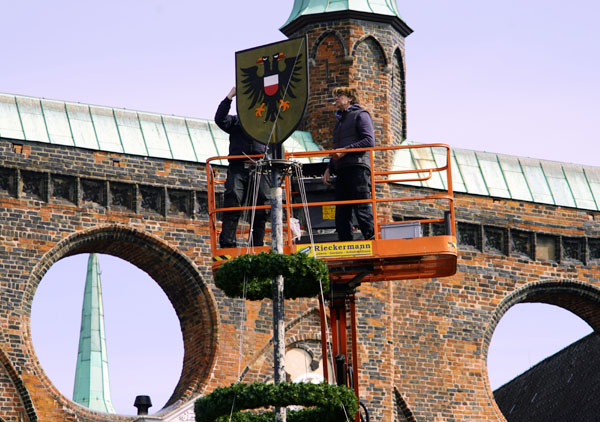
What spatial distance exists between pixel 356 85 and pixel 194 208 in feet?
13.7

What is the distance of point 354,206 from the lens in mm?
23906

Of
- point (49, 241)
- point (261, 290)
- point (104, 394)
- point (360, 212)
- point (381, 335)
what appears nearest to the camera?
point (261, 290)

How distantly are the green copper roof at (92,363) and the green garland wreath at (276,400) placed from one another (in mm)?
13920

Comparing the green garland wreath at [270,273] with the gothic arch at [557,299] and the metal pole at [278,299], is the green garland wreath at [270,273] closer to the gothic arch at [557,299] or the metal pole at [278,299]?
the metal pole at [278,299]

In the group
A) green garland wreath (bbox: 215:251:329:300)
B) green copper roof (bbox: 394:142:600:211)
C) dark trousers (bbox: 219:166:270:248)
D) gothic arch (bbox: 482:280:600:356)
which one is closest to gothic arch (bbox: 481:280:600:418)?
gothic arch (bbox: 482:280:600:356)

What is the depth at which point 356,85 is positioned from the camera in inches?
1271

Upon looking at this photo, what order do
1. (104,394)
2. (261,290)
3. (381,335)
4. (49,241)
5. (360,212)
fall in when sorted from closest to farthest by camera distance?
(261,290) < (360,212) < (49,241) < (381,335) < (104,394)

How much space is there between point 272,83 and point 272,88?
63mm

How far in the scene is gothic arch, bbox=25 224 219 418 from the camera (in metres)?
29.9

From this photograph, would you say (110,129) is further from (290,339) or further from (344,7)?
(344,7)

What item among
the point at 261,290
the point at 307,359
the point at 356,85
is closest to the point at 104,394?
the point at 307,359

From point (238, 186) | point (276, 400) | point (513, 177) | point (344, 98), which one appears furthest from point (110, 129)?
point (276, 400)

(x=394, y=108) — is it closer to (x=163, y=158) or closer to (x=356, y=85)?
(x=356, y=85)

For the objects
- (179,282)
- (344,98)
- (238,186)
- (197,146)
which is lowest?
(238,186)
